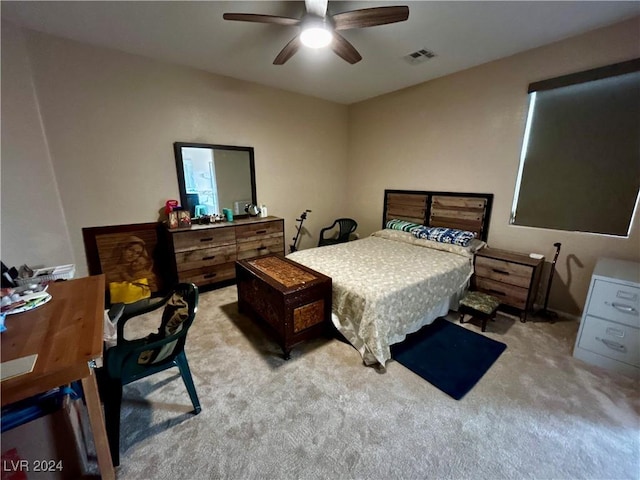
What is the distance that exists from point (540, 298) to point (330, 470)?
2.85 m

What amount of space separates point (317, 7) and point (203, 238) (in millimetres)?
2459

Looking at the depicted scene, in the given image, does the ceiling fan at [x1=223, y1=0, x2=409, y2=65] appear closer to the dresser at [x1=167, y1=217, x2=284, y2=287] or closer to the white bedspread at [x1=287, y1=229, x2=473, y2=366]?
the white bedspread at [x1=287, y1=229, x2=473, y2=366]

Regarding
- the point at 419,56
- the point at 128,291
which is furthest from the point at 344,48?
the point at 128,291

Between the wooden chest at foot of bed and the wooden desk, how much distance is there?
1.08 meters

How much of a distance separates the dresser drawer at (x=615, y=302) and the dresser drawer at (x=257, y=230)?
3.21 metres

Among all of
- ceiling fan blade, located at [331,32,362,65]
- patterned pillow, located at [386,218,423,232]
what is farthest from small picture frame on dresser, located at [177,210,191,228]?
patterned pillow, located at [386,218,423,232]

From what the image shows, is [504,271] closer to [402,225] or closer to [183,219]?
[402,225]

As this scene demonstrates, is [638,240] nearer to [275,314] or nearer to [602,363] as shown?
[602,363]

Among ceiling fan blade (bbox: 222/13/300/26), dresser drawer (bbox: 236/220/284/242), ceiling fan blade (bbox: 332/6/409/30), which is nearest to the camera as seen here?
ceiling fan blade (bbox: 332/6/409/30)

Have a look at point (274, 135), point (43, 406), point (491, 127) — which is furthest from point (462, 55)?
point (43, 406)

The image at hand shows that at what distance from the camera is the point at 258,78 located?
338 centimetres

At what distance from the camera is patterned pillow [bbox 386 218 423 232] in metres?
3.61

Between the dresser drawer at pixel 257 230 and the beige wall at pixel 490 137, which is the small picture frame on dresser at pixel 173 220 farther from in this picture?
the beige wall at pixel 490 137

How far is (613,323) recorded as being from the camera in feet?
6.29
